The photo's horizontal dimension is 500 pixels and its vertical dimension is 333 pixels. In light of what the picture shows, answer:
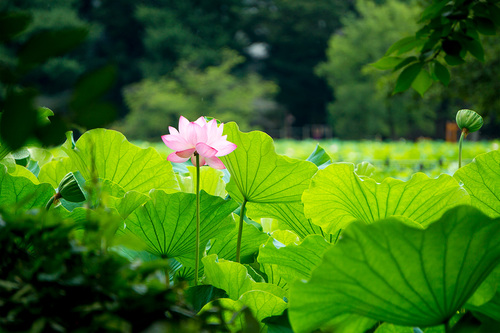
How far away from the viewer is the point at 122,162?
2.49 feet

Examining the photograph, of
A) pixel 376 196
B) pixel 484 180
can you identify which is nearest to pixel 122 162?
pixel 376 196

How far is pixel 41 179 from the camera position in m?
0.85

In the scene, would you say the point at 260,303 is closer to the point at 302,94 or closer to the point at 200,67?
the point at 200,67

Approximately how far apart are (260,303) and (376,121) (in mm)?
25814

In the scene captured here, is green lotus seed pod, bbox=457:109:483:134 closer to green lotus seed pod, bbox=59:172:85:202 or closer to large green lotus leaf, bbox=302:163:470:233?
large green lotus leaf, bbox=302:163:470:233

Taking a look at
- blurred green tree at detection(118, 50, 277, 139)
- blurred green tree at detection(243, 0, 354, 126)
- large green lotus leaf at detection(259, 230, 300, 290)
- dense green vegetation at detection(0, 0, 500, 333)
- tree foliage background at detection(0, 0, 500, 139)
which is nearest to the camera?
dense green vegetation at detection(0, 0, 500, 333)

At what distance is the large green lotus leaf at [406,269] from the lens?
42 centimetres

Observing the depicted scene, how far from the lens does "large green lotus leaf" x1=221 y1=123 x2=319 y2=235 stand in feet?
2.24

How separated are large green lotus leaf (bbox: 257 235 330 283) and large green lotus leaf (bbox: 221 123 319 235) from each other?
12 centimetres

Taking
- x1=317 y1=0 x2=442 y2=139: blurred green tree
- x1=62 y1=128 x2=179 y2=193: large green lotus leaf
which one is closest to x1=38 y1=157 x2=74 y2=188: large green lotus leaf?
x1=62 y1=128 x2=179 y2=193: large green lotus leaf

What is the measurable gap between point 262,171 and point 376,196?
16 centimetres

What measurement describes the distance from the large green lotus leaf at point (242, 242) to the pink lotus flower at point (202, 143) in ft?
0.43

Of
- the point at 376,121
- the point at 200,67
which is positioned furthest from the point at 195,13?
the point at 376,121

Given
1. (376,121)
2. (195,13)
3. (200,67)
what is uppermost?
(195,13)
